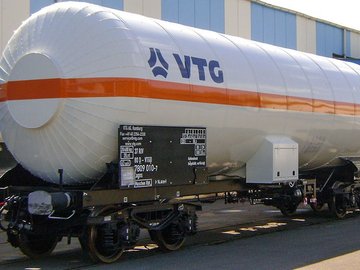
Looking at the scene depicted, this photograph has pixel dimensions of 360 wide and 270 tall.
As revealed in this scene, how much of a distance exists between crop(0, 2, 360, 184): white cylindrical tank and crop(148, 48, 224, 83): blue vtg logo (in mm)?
18

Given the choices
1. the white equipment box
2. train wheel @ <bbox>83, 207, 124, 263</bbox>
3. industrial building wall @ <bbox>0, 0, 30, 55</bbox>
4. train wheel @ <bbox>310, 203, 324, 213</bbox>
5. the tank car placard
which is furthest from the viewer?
industrial building wall @ <bbox>0, 0, 30, 55</bbox>

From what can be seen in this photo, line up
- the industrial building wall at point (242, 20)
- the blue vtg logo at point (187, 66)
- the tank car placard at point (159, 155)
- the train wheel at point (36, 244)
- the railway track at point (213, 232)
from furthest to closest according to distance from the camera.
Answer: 1. the industrial building wall at point (242, 20)
2. the train wheel at point (36, 244)
3. the railway track at point (213, 232)
4. the blue vtg logo at point (187, 66)
5. the tank car placard at point (159, 155)

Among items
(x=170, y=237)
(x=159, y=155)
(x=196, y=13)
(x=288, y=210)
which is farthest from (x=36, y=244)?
(x=196, y=13)

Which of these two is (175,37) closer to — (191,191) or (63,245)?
(191,191)

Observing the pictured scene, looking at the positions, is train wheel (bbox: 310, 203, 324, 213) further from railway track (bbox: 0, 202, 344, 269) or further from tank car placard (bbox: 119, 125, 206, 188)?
tank car placard (bbox: 119, 125, 206, 188)

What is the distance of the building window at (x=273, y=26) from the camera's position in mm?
26094

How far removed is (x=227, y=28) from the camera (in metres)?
24.3

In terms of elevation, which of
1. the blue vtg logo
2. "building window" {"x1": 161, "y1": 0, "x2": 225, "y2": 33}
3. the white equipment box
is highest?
"building window" {"x1": 161, "y1": 0, "x2": 225, "y2": 33}

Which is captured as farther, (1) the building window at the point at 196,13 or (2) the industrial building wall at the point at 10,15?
(1) the building window at the point at 196,13

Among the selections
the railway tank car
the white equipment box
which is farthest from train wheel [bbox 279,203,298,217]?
the railway tank car

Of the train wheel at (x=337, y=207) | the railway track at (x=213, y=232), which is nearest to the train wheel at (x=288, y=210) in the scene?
the railway track at (x=213, y=232)

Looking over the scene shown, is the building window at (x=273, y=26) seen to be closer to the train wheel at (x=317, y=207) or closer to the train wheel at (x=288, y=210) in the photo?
the train wheel at (x=317, y=207)

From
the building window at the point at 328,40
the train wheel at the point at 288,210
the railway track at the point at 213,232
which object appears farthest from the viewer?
the building window at the point at 328,40

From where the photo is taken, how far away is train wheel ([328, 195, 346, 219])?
14.8 meters
